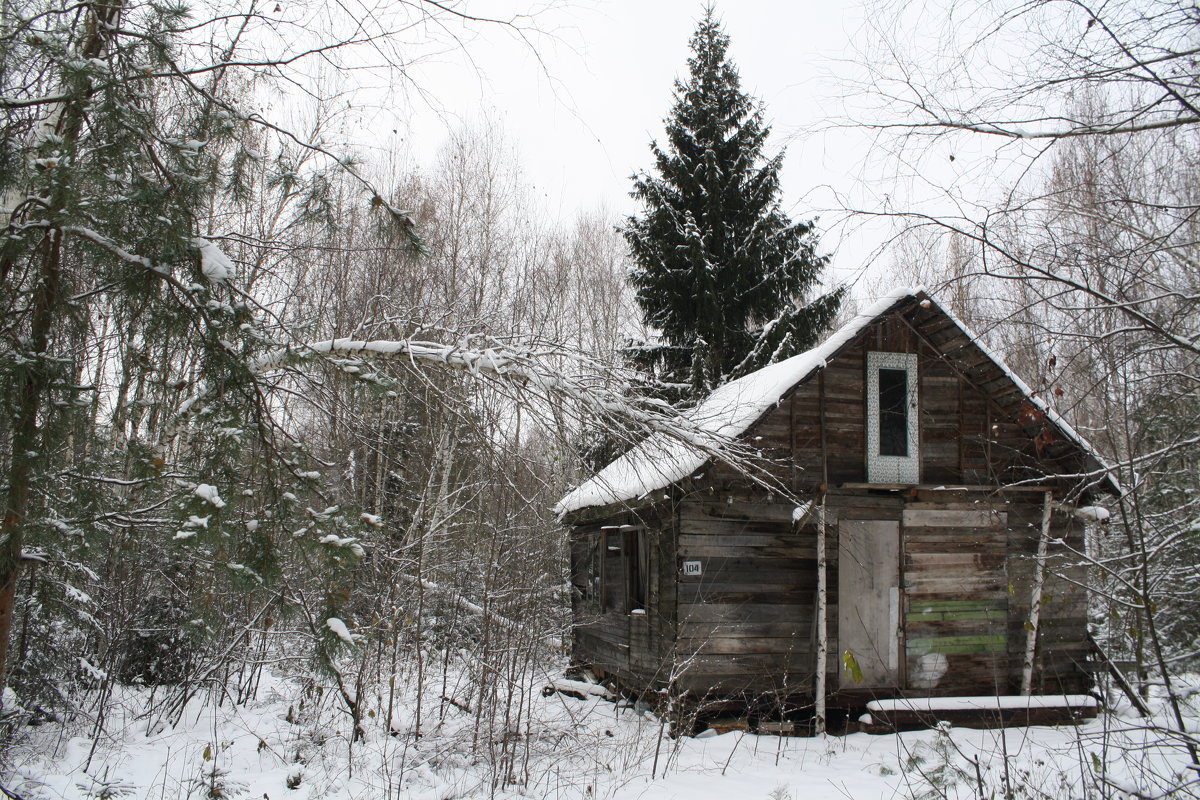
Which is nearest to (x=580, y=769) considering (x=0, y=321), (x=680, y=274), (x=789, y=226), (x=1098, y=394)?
(x=1098, y=394)

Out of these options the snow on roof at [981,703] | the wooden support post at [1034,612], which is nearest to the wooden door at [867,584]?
the snow on roof at [981,703]

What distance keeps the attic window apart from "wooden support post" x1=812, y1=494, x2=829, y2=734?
1206 millimetres

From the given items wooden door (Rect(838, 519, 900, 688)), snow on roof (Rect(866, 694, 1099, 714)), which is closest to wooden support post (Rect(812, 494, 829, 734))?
snow on roof (Rect(866, 694, 1099, 714))

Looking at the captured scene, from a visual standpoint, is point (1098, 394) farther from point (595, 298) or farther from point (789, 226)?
point (595, 298)

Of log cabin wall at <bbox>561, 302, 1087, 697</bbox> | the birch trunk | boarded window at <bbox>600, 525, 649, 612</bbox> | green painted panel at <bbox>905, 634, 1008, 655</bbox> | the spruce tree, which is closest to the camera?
the birch trunk

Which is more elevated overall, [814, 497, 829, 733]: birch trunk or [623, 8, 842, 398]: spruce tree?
[623, 8, 842, 398]: spruce tree

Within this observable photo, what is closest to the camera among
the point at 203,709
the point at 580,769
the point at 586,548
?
the point at 580,769

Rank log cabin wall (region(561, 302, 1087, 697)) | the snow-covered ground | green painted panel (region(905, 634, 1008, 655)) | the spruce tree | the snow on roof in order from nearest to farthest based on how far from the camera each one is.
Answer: the snow-covered ground, the snow on roof, log cabin wall (region(561, 302, 1087, 697)), green painted panel (region(905, 634, 1008, 655)), the spruce tree

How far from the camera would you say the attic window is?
466 inches

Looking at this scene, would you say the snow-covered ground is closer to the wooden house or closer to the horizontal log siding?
the horizontal log siding

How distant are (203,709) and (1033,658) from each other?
1113 centimetres

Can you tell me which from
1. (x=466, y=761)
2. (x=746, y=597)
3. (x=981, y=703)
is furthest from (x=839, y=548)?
(x=466, y=761)

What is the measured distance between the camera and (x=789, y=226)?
749 inches

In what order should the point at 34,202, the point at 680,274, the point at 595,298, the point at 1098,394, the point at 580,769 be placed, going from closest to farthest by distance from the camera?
the point at 34,202, the point at 1098,394, the point at 580,769, the point at 680,274, the point at 595,298
